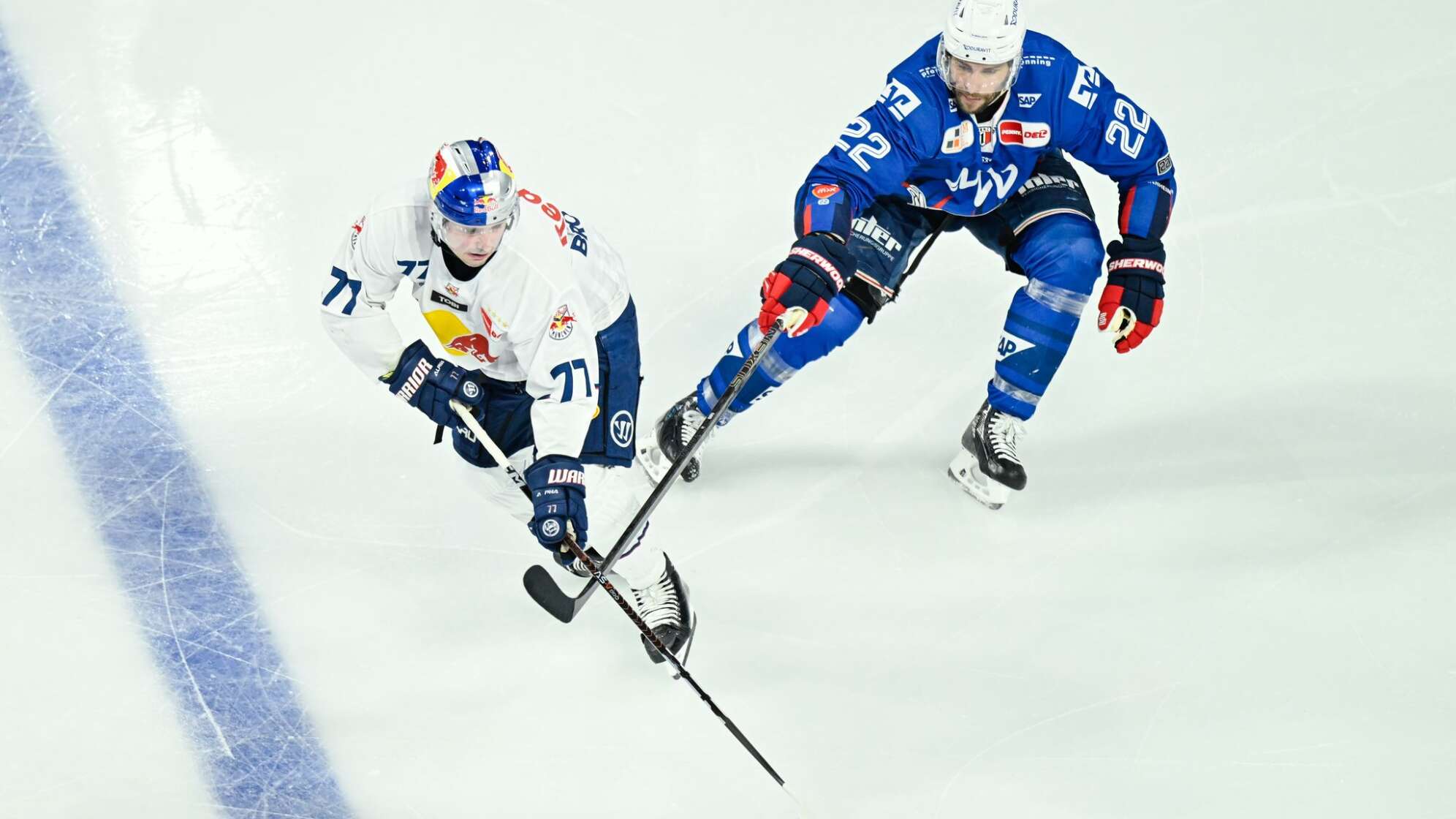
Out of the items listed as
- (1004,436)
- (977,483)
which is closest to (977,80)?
(1004,436)

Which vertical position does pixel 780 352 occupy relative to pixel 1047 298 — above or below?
below

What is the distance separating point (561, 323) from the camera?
3.00 m

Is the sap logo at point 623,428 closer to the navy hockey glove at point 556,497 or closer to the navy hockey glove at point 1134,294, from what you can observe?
the navy hockey glove at point 556,497

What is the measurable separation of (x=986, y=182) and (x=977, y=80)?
32 centimetres

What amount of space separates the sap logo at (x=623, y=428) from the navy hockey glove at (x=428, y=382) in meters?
0.31

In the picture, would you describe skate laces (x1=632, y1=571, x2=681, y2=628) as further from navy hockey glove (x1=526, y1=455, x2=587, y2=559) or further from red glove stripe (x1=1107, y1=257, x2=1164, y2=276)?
red glove stripe (x1=1107, y1=257, x2=1164, y2=276)

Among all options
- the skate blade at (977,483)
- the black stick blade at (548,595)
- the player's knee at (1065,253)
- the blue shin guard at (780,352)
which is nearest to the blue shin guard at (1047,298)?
the player's knee at (1065,253)

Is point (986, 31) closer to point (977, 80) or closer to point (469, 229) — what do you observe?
point (977, 80)

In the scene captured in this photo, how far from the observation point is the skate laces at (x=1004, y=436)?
373 cm

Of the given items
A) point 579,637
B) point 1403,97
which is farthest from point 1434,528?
point 579,637

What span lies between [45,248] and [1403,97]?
4032 mm

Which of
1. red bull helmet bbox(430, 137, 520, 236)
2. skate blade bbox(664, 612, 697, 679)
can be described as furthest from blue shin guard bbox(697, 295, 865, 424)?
red bull helmet bbox(430, 137, 520, 236)

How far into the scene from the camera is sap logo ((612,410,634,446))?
10.8ft

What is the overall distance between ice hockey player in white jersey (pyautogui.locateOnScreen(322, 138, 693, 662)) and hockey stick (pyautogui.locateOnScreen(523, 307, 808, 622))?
78 mm
